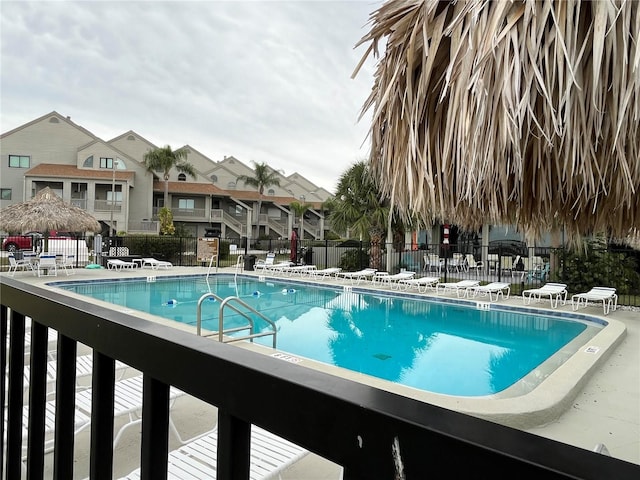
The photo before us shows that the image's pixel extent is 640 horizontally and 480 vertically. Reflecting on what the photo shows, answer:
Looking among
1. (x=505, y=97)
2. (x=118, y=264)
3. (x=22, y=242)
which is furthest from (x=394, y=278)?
(x=22, y=242)

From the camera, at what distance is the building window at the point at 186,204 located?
121 feet

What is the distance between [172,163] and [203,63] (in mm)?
22533

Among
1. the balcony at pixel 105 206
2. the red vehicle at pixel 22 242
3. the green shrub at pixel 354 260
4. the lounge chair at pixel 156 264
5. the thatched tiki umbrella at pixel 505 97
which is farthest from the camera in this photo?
the balcony at pixel 105 206

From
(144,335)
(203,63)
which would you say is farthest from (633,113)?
(203,63)

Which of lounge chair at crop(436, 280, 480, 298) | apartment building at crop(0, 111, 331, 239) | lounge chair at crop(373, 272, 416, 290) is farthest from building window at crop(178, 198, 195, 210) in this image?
lounge chair at crop(436, 280, 480, 298)

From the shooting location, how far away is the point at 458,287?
45.2 feet

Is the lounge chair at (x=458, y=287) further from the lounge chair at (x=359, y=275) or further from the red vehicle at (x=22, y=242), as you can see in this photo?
the red vehicle at (x=22, y=242)

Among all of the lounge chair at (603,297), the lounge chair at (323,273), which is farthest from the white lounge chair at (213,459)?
the lounge chair at (323,273)

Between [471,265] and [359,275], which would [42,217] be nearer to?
[359,275]

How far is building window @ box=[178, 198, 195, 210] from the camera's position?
36.8 meters

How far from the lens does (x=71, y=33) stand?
7.94 metres

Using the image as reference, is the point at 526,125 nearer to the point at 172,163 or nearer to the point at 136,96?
the point at 136,96

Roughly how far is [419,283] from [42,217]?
1568cm

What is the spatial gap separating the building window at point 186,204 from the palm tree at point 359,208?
21220 mm
